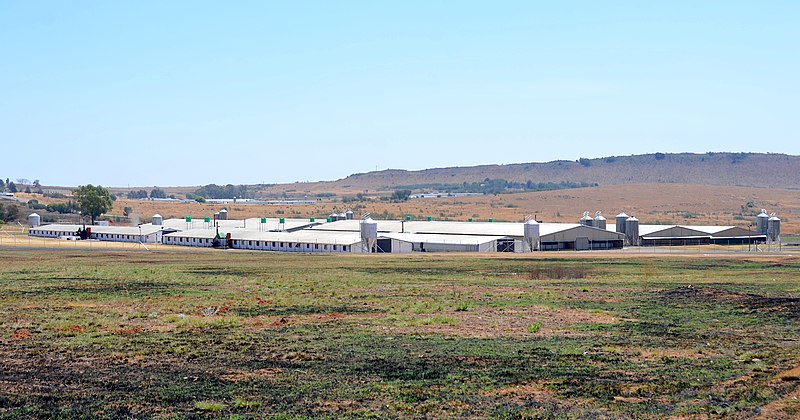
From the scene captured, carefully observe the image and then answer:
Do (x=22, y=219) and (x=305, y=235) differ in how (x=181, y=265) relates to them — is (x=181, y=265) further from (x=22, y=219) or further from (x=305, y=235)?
(x=22, y=219)

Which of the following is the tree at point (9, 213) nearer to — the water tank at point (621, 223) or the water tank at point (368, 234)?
the water tank at point (368, 234)

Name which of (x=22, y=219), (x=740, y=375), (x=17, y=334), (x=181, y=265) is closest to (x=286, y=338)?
(x=17, y=334)

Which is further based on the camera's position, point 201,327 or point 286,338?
point 201,327

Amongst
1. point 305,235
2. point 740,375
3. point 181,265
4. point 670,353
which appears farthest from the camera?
point 305,235

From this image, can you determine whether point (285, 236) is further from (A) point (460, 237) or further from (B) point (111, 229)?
(B) point (111, 229)

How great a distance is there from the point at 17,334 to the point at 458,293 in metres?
22.6

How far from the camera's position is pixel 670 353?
26516 mm

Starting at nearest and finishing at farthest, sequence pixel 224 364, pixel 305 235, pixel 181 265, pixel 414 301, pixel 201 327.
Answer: pixel 224 364
pixel 201 327
pixel 414 301
pixel 181 265
pixel 305 235

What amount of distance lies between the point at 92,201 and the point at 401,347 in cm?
13838

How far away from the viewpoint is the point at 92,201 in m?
156

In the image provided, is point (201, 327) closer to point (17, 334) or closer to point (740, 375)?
point (17, 334)

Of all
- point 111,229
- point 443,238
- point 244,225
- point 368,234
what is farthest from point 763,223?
point 111,229

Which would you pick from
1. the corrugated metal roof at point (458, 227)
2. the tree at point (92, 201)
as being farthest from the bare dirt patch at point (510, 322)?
the tree at point (92, 201)

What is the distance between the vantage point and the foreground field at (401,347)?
782 inches
